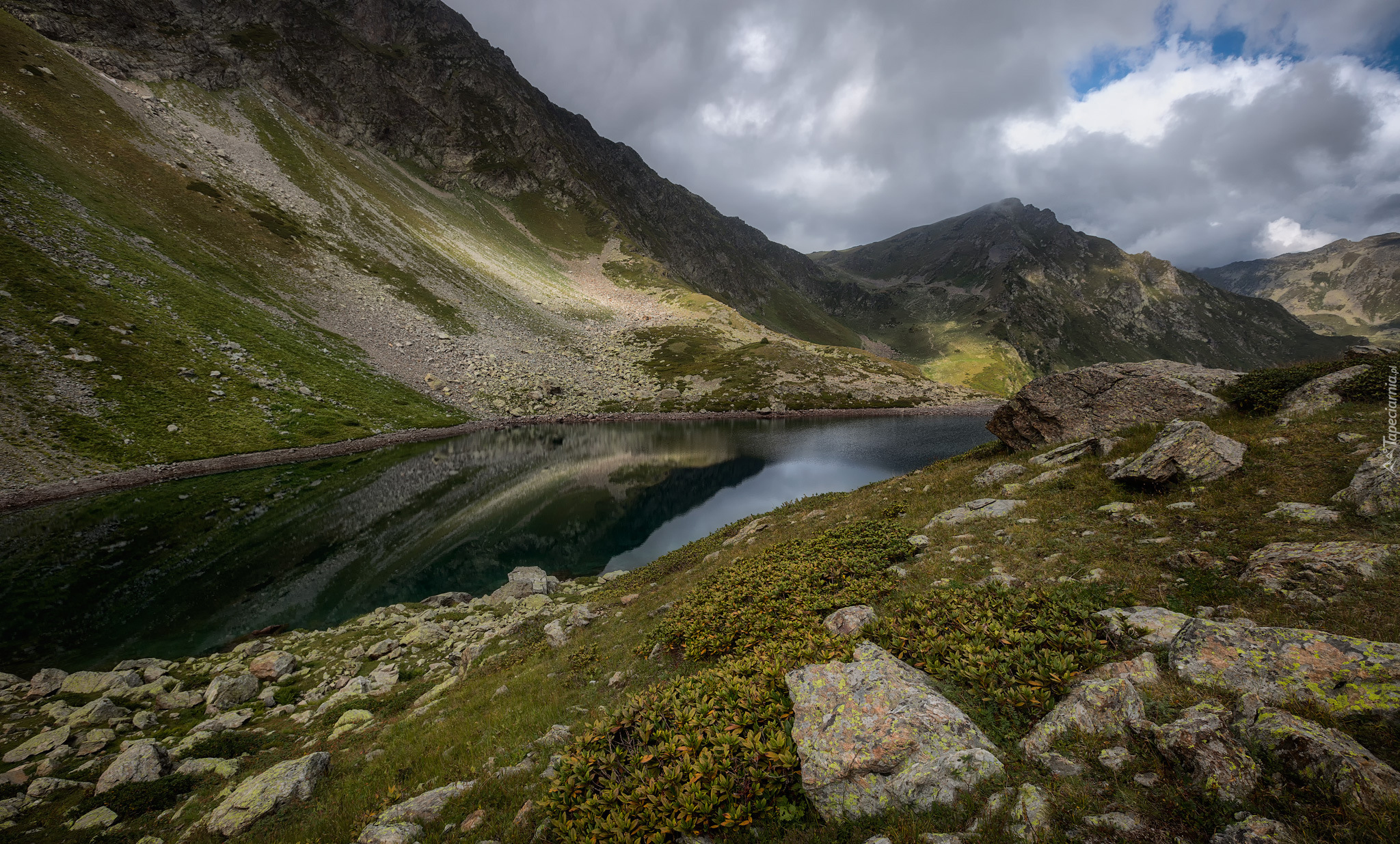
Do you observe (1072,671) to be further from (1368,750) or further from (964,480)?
(964,480)

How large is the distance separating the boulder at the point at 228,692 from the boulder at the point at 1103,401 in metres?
33.7

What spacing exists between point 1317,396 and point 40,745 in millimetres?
39871

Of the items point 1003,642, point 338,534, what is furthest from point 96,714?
point 1003,642

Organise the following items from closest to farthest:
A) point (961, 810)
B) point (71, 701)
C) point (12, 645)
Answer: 1. point (961, 810)
2. point (71, 701)
3. point (12, 645)

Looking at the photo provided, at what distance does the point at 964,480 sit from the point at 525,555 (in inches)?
1232

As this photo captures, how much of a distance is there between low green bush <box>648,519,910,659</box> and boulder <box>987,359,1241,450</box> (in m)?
11.2

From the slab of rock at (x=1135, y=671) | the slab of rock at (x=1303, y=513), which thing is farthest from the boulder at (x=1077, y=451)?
the slab of rock at (x=1135, y=671)

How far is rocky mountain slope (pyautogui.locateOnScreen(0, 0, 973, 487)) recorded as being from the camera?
54812mm

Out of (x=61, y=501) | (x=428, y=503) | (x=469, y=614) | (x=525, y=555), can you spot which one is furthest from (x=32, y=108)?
(x=469, y=614)

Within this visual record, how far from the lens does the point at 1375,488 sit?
9.16 meters

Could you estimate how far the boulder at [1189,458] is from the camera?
1227 cm

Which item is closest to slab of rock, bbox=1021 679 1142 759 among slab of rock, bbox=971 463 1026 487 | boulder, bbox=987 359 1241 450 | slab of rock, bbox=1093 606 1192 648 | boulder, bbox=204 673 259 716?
slab of rock, bbox=1093 606 1192 648

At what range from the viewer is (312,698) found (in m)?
17.6

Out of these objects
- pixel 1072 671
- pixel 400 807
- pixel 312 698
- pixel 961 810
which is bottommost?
pixel 312 698
